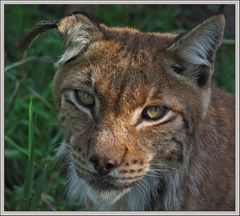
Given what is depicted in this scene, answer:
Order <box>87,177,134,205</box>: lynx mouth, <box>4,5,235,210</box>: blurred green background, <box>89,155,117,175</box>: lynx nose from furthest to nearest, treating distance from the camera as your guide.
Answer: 1. <box>4,5,235,210</box>: blurred green background
2. <box>87,177,134,205</box>: lynx mouth
3. <box>89,155,117,175</box>: lynx nose

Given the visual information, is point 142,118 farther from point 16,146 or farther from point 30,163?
point 16,146

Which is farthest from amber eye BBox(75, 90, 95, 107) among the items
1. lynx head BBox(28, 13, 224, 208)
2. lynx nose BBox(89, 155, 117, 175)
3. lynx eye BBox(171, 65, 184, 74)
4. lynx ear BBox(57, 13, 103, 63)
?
lynx eye BBox(171, 65, 184, 74)

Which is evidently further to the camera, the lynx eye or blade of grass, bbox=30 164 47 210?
blade of grass, bbox=30 164 47 210

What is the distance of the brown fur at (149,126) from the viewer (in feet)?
13.1

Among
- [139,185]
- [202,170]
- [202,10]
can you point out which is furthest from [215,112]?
[202,10]

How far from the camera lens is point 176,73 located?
166 inches

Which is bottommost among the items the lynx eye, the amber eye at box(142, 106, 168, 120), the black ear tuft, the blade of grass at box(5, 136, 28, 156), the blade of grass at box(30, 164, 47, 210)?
the blade of grass at box(30, 164, 47, 210)

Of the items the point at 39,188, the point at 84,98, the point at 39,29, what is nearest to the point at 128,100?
the point at 84,98

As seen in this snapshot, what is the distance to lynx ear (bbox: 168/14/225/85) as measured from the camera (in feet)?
13.4

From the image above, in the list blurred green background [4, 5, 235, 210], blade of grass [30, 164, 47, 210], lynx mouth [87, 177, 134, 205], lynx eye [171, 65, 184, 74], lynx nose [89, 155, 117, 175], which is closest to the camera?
lynx nose [89, 155, 117, 175]

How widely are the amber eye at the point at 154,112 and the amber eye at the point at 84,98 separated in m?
0.32

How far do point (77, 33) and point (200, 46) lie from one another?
29.3 inches

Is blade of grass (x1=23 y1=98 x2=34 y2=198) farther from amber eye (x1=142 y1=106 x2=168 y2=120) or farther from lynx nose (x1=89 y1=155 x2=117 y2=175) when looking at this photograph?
amber eye (x1=142 y1=106 x2=168 y2=120)

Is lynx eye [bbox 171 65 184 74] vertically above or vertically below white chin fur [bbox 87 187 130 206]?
above
